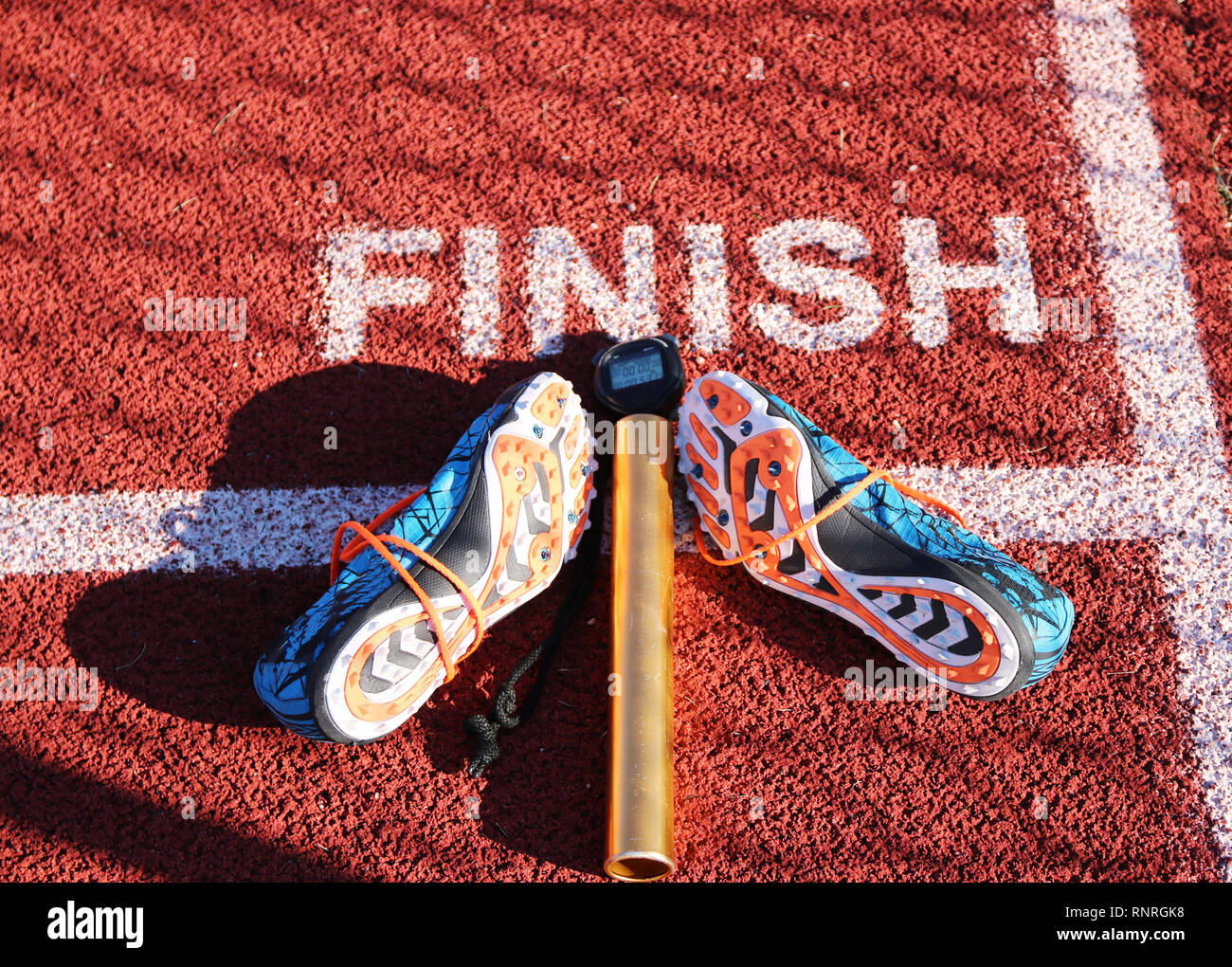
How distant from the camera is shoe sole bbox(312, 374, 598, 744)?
8.23 feet

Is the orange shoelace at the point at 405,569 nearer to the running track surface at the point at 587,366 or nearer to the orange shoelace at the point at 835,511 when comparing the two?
the running track surface at the point at 587,366

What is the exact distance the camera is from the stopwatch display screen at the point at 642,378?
2.85m

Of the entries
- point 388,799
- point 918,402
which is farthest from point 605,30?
point 388,799

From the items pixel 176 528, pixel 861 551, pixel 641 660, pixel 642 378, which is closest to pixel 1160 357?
pixel 861 551

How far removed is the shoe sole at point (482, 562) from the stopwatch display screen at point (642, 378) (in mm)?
105

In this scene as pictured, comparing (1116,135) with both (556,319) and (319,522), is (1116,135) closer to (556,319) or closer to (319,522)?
(556,319)

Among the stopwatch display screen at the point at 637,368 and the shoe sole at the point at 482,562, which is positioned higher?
the stopwatch display screen at the point at 637,368

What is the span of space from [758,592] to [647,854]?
32.6 inches

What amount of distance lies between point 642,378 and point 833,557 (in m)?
A: 0.76

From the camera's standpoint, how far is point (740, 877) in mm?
2664

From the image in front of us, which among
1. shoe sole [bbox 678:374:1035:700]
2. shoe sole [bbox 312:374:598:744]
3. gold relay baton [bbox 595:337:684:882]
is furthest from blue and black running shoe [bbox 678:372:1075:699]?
shoe sole [bbox 312:374:598:744]

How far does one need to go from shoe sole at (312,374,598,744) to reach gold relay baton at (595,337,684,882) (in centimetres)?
15

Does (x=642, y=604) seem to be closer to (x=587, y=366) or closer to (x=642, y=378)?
(x=642, y=378)

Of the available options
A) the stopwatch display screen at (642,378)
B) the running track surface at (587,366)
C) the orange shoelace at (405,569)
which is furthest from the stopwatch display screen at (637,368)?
the orange shoelace at (405,569)
